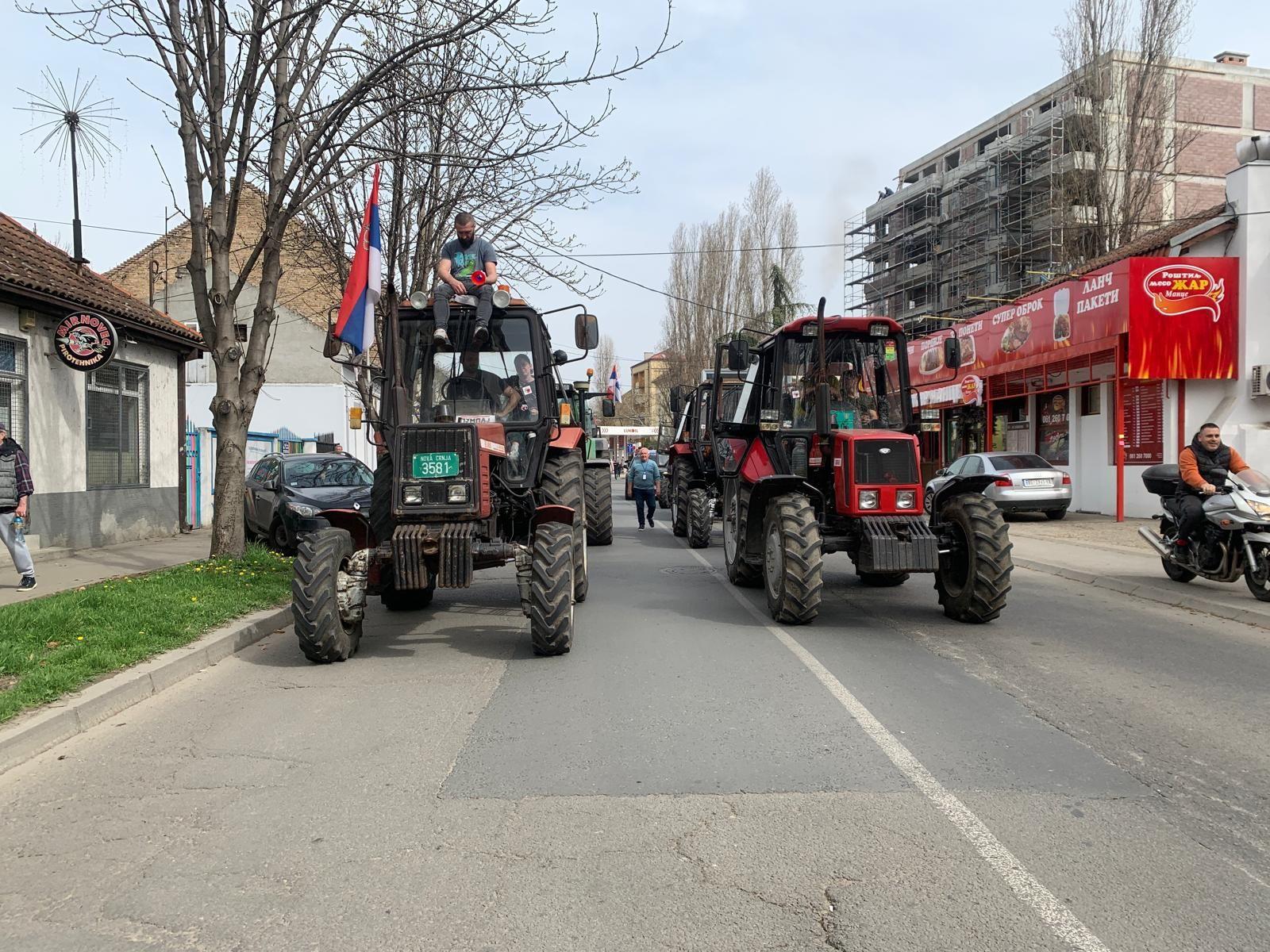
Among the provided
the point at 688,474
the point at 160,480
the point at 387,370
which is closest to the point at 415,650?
the point at 387,370

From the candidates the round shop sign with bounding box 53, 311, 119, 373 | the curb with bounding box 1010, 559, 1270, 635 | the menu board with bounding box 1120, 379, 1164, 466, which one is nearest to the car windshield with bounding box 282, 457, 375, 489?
the round shop sign with bounding box 53, 311, 119, 373

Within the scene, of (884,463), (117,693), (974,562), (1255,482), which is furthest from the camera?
(1255,482)

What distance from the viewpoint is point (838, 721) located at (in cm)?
567

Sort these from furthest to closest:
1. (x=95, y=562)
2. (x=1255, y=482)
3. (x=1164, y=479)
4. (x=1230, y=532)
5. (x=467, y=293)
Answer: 1. (x=95, y=562)
2. (x=1164, y=479)
3. (x=1255, y=482)
4. (x=1230, y=532)
5. (x=467, y=293)

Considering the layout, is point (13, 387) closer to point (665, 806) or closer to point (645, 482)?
point (645, 482)

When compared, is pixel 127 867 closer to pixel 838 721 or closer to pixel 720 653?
pixel 838 721

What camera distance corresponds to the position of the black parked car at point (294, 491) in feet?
49.1

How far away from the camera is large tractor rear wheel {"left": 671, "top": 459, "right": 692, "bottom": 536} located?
59.4ft

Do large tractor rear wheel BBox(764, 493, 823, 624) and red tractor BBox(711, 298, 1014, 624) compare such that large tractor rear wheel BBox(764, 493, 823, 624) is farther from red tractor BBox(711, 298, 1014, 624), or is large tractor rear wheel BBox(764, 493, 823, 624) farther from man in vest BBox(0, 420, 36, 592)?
man in vest BBox(0, 420, 36, 592)

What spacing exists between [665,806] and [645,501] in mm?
16658

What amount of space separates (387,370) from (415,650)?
2.39 metres

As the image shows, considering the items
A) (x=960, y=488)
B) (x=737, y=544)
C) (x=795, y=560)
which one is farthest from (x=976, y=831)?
(x=737, y=544)

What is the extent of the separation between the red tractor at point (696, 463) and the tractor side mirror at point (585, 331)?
6824 mm

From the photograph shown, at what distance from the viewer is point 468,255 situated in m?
9.10
